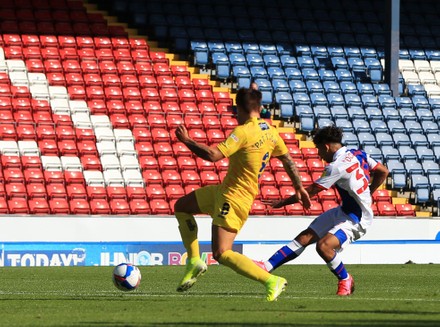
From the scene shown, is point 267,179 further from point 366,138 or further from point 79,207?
point 79,207

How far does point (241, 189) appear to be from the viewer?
36.8ft

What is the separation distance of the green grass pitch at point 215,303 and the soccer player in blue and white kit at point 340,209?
0.38 meters

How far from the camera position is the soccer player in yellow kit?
1088 cm

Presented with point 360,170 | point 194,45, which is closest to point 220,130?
point 194,45

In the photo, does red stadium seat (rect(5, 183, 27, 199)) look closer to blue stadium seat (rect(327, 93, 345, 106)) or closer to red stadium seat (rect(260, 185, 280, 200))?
red stadium seat (rect(260, 185, 280, 200))

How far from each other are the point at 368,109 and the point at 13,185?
11258mm

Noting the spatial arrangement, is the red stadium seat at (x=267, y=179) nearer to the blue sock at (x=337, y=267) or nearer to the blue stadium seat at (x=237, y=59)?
the blue stadium seat at (x=237, y=59)

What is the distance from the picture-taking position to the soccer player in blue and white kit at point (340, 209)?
12.4 metres

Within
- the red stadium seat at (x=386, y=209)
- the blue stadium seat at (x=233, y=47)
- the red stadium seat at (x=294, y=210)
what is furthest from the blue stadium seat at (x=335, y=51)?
the red stadium seat at (x=294, y=210)

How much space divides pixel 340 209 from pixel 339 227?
10.5 inches

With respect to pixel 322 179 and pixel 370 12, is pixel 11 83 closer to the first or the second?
pixel 370 12

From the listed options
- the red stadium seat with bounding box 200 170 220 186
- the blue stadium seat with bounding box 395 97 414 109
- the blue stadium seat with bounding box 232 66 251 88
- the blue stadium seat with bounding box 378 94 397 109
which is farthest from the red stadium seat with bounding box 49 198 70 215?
the blue stadium seat with bounding box 395 97 414 109

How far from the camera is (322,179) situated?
12.2m

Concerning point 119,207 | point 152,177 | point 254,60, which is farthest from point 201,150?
point 254,60
